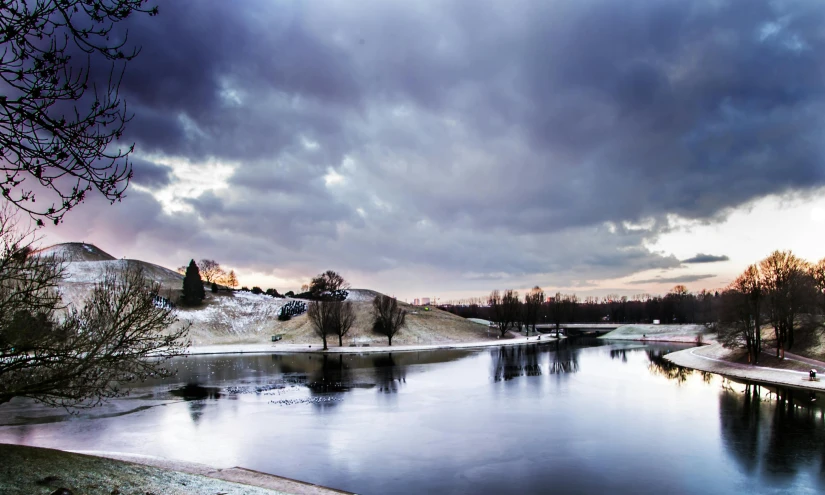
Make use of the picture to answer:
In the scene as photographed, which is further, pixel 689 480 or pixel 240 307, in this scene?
pixel 240 307

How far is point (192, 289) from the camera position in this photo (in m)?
103

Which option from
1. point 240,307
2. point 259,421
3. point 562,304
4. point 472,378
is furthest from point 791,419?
point 562,304

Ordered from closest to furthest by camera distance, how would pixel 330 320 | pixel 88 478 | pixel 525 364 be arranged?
pixel 88 478 → pixel 525 364 → pixel 330 320

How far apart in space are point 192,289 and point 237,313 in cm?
1089

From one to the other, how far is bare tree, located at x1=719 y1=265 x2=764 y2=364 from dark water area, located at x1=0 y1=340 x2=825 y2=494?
12326 mm

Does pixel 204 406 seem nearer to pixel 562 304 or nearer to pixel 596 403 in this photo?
pixel 596 403

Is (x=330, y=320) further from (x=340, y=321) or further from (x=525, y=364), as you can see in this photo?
(x=525, y=364)

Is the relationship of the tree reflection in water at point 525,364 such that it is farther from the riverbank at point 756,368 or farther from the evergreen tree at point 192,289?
the evergreen tree at point 192,289

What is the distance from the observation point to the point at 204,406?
3161 cm

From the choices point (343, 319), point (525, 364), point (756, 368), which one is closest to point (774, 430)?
point (756, 368)

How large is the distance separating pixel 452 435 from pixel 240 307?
90642mm

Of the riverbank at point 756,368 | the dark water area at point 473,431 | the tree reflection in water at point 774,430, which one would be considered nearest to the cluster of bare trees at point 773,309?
the riverbank at point 756,368

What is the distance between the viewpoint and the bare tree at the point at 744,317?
53.2 metres

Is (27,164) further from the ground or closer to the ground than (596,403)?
further from the ground
